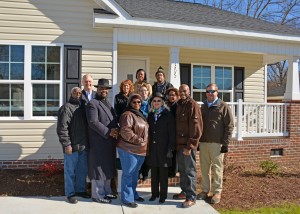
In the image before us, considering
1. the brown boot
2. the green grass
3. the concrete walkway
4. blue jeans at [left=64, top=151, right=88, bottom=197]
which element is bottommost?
the green grass

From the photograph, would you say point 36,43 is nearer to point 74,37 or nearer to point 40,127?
point 74,37

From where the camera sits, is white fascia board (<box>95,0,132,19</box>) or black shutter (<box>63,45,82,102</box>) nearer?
white fascia board (<box>95,0,132,19</box>)

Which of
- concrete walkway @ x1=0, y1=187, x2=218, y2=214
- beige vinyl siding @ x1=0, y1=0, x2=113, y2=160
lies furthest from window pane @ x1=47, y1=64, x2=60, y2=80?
concrete walkway @ x1=0, y1=187, x2=218, y2=214

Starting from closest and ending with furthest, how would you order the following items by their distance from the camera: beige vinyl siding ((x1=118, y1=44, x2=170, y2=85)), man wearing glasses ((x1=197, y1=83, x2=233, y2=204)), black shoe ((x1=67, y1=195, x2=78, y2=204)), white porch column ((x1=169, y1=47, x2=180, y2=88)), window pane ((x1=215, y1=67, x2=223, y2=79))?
black shoe ((x1=67, y1=195, x2=78, y2=204)), man wearing glasses ((x1=197, y1=83, x2=233, y2=204)), white porch column ((x1=169, y1=47, x2=180, y2=88)), beige vinyl siding ((x1=118, y1=44, x2=170, y2=85)), window pane ((x1=215, y1=67, x2=223, y2=79))

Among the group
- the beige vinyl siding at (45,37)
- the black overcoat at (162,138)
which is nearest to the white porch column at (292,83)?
the beige vinyl siding at (45,37)

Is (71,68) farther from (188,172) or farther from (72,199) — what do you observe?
(188,172)

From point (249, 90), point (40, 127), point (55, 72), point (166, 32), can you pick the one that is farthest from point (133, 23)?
point (249, 90)

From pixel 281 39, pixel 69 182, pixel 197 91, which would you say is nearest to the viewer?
pixel 69 182

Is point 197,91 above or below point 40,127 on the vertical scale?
above

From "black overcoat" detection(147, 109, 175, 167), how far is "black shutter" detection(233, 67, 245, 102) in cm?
663

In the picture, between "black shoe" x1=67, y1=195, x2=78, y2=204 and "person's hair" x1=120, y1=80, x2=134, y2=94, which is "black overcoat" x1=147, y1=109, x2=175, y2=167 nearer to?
"person's hair" x1=120, y1=80, x2=134, y2=94

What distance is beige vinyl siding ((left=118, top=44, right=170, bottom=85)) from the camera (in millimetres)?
A: 10195

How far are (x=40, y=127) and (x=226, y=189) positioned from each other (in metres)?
4.34

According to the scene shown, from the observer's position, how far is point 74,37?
818 centimetres
